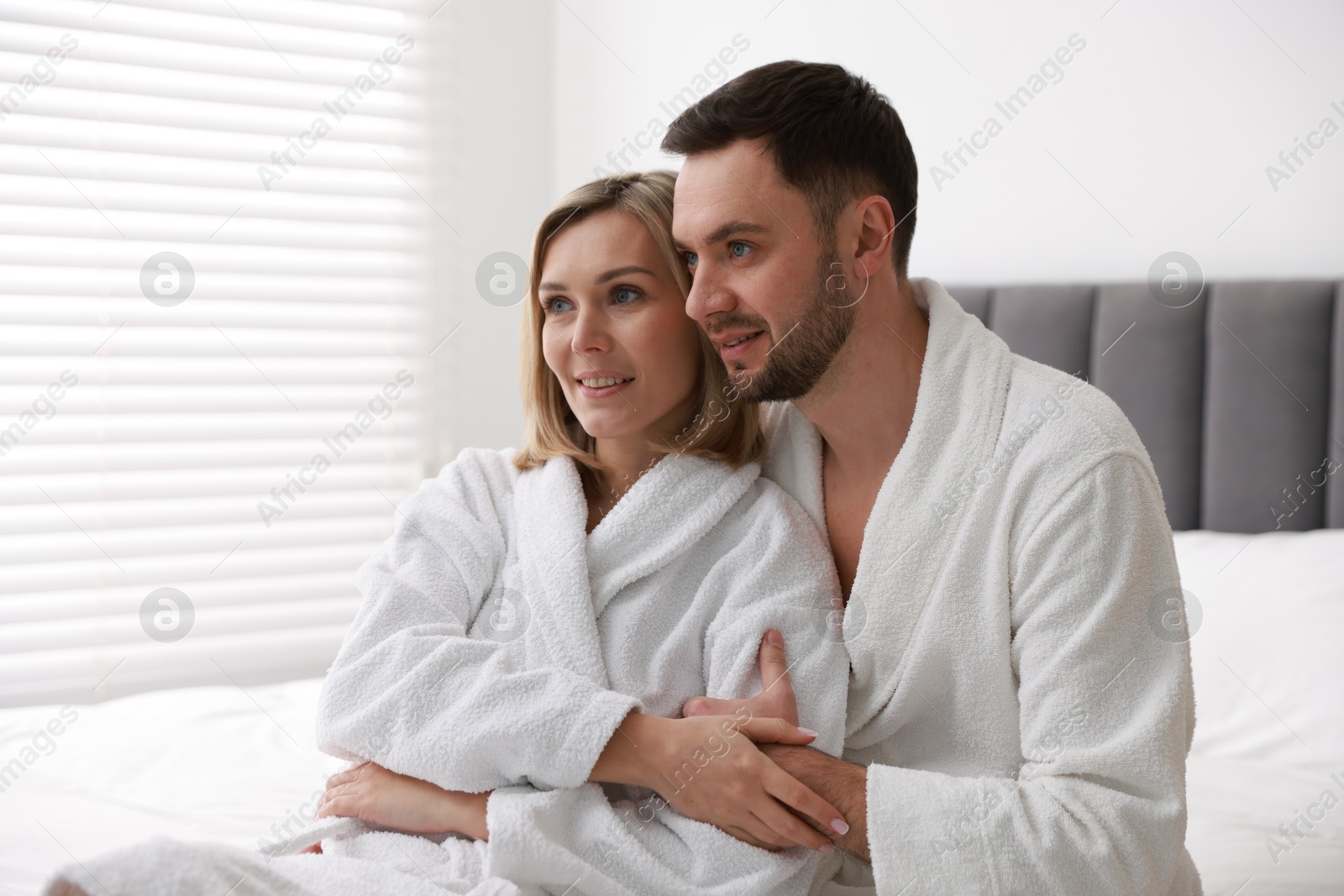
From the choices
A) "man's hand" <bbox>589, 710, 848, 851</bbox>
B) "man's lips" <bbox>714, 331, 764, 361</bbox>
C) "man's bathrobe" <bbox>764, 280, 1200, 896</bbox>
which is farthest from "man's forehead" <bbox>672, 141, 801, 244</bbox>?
"man's hand" <bbox>589, 710, 848, 851</bbox>

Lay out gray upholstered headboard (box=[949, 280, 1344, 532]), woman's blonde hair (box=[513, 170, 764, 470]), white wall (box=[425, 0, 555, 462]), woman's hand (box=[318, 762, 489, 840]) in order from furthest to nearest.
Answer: white wall (box=[425, 0, 555, 462])
gray upholstered headboard (box=[949, 280, 1344, 532])
woman's blonde hair (box=[513, 170, 764, 470])
woman's hand (box=[318, 762, 489, 840])

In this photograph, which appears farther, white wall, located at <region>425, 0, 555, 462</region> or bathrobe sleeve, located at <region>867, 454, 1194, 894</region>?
white wall, located at <region>425, 0, 555, 462</region>

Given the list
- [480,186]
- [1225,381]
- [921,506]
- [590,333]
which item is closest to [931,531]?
[921,506]

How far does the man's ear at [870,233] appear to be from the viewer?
1332 millimetres

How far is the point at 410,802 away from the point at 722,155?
32.8 inches

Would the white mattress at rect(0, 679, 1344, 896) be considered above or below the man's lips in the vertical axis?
below

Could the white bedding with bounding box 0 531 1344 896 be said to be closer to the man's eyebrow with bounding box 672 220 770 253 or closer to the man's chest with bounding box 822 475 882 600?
the man's chest with bounding box 822 475 882 600

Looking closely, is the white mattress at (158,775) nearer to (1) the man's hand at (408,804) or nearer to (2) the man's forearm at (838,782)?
(1) the man's hand at (408,804)

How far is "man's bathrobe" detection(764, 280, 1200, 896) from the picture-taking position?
105cm

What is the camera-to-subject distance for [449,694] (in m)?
1.17

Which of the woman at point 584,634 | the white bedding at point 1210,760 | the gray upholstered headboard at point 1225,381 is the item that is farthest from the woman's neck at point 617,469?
the gray upholstered headboard at point 1225,381

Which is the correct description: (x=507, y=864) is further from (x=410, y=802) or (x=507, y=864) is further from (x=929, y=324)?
(x=929, y=324)

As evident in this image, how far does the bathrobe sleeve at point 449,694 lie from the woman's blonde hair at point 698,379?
0.68 feet

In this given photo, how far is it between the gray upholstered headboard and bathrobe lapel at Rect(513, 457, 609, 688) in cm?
112
